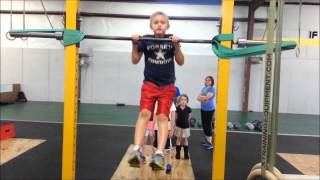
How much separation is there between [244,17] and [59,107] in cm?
641

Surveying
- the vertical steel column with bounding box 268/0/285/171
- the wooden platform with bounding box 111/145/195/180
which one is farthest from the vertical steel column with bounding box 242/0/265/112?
the vertical steel column with bounding box 268/0/285/171

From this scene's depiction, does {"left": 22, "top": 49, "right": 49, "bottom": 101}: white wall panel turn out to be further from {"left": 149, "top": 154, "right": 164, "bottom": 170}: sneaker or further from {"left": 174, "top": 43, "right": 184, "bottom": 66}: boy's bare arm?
{"left": 149, "top": 154, "right": 164, "bottom": 170}: sneaker

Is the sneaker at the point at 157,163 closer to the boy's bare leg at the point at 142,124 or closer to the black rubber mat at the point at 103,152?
the boy's bare leg at the point at 142,124

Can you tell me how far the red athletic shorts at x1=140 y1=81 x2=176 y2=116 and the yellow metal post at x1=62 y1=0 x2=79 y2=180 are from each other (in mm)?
867

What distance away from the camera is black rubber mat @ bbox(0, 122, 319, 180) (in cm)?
425

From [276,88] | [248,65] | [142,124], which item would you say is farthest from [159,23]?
[248,65]

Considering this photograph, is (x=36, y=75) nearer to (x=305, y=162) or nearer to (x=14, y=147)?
(x=14, y=147)

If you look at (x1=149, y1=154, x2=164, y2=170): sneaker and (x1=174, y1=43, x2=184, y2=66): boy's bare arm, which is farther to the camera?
(x1=174, y1=43, x2=184, y2=66): boy's bare arm

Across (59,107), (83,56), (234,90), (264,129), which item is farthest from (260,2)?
(264,129)

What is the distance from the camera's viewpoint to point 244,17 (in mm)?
10758

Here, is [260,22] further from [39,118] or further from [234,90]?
[39,118]

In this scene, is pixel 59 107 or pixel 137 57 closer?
pixel 137 57

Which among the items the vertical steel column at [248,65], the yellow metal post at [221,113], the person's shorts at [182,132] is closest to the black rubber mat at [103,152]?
the person's shorts at [182,132]

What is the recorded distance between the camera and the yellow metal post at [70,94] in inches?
119
